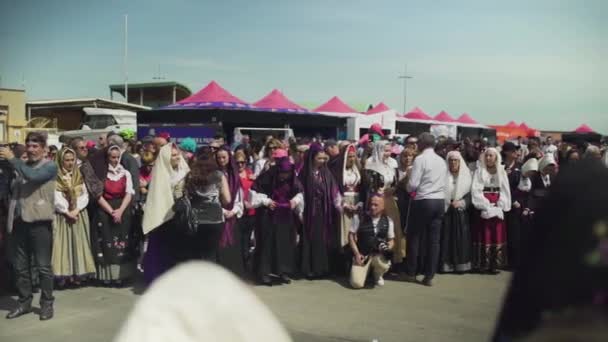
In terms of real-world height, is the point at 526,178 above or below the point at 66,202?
above

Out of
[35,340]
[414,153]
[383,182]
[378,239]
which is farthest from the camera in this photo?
[414,153]

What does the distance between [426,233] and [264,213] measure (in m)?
2.04

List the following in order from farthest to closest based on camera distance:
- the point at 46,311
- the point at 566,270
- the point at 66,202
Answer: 1. the point at 66,202
2. the point at 46,311
3. the point at 566,270

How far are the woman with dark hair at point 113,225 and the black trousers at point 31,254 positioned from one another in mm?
1058

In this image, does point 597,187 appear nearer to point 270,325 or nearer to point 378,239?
point 270,325

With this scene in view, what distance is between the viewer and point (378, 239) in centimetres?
635

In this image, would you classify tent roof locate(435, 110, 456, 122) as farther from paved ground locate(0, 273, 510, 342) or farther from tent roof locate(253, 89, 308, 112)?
paved ground locate(0, 273, 510, 342)

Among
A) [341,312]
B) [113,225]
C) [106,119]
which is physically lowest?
[341,312]

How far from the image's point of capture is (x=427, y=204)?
6.27m

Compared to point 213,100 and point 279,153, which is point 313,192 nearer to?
point 279,153

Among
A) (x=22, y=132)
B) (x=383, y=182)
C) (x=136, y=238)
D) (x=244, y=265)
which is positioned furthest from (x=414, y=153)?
(x=22, y=132)

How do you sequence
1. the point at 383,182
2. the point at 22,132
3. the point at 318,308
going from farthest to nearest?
the point at 22,132 < the point at 383,182 < the point at 318,308

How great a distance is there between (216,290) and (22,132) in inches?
988

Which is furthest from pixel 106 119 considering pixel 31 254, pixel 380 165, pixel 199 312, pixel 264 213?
pixel 199 312
